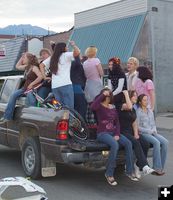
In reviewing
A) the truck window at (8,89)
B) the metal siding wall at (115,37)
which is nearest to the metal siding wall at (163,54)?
the metal siding wall at (115,37)

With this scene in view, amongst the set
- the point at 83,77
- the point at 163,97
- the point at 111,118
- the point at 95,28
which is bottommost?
the point at 163,97

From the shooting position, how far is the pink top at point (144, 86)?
25.3 ft

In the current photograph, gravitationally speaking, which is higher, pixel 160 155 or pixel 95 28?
pixel 95 28

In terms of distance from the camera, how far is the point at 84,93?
785 centimetres

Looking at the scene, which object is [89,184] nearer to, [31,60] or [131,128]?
[131,128]

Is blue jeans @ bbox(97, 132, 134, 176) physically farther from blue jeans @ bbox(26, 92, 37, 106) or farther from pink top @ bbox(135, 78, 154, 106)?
blue jeans @ bbox(26, 92, 37, 106)

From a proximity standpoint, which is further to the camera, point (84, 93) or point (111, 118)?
point (84, 93)

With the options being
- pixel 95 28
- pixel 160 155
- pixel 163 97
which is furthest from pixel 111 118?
pixel 95 28

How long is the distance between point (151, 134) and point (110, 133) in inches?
32.4

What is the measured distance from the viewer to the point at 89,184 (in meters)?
7.23

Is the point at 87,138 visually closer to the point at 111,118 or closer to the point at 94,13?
the point at 111,118

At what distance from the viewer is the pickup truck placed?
6.62 meters

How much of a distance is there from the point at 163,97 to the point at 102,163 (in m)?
17.0

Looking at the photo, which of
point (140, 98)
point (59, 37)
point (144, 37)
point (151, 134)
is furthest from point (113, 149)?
point (59, 37)
